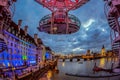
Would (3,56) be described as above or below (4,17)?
below

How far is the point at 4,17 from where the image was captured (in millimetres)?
24938

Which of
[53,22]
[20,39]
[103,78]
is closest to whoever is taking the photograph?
[53,22]

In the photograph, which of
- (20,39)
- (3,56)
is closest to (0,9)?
(3,56)

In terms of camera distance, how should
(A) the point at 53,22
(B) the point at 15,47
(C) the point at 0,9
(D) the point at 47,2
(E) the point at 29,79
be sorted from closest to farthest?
(C) the point at 0,9
(A) the point at 53,22
(D) the point at 47,2
(E) the point at 29,79
(B) the point at 15,47

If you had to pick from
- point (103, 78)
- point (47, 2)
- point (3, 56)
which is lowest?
point (103, 78)

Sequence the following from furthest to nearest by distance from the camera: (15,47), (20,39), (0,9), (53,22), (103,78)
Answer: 1. (20,39)
2. (15,47)
3. (103,78)
4. (53,22)
5. (0,9)

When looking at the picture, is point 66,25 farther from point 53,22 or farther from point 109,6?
point 109,6

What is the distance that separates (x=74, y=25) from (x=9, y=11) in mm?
8926

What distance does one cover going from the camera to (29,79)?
3288 cm

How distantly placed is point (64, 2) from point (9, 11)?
7.61 m

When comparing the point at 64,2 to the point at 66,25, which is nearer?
the point at 66,25

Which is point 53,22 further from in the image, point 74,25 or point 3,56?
point 3,56

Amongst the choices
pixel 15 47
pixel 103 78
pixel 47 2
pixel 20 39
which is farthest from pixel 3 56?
pixel 47 2

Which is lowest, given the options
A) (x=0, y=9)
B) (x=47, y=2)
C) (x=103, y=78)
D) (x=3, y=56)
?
(x=103, y=78)
